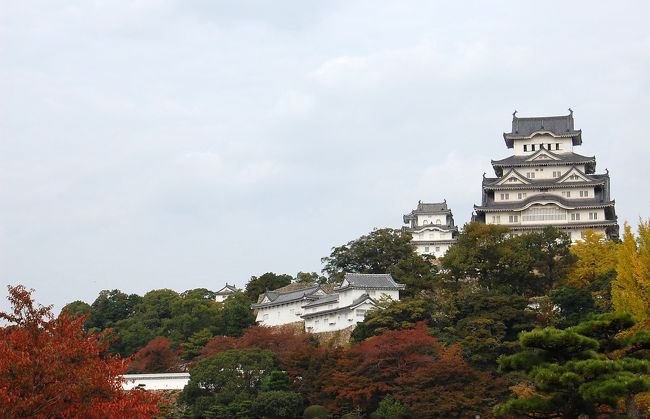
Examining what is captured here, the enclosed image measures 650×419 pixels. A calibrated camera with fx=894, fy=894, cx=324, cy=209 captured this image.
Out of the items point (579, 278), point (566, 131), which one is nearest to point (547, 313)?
point (579, 278)

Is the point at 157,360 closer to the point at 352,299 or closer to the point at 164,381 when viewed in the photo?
the point at 164,381

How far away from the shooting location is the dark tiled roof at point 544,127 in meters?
56.6

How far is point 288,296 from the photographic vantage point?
48250 millimetres

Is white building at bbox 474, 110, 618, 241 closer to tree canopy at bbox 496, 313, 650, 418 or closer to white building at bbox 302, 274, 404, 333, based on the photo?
white building at bbox 302, 274, 404, 333

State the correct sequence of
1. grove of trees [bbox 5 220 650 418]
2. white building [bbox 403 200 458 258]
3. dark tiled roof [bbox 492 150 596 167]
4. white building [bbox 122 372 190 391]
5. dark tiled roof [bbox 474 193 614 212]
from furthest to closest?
1. white building [bbox 403 200 458 258]
2. dark tiled roof [bbox 492 150 596 167]
3. dark tiled roof [bbox 474 193 614 212]
4. white building [bbox 122 372 190 391]
5. grove of trees [bbox 5 220 650 418]

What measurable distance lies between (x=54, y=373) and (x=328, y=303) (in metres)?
30.1

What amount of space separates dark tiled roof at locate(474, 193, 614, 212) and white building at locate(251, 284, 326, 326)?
12511mm

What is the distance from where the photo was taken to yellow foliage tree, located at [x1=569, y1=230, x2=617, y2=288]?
39188 millimetres

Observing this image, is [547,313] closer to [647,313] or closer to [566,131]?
[647,313]

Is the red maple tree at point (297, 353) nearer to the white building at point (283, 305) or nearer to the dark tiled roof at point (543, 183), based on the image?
the white building at point (283, 305)

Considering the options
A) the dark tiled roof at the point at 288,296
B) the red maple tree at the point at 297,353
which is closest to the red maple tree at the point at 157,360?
the red maple tree at the point at 297,353

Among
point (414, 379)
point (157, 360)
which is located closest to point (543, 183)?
point (414, 379)

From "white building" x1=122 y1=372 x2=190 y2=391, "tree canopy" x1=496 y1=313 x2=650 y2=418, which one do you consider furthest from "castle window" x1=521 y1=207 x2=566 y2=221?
"tree canopy" x1=496 y1=313 x2=650 y2=418

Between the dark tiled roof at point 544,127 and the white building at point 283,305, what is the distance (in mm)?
17643
